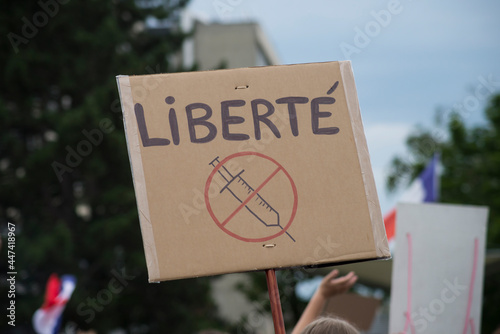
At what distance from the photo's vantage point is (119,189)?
60.8 ft

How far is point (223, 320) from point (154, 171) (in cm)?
2246

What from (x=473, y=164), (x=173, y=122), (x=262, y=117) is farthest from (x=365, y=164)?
(x=473, y=164)

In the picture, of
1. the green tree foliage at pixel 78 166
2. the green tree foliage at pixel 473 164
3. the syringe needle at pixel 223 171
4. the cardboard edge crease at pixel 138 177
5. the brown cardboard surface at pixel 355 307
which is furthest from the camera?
the green tree foliage at pixel 473 164

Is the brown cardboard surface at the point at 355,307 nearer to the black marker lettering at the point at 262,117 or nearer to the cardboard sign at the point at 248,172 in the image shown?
the cardboard sign at the point at 248,172

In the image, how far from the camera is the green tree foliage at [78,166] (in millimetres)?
17797

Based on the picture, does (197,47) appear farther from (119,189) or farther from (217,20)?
(119,189)

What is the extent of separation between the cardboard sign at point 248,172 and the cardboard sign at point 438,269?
4.23ft

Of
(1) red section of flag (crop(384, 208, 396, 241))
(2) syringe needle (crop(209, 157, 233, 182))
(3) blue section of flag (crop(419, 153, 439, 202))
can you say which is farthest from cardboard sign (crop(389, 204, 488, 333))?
(3) blue section of flag (crop(419, 153, 439, 202))

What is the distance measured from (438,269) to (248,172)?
5.51 ft

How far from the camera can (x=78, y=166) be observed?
61.1 ft

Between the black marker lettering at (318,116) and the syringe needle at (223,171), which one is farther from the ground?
the black marker lettering at (318,116)

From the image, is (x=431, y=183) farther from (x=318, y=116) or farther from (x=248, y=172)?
(x=248, y=172)

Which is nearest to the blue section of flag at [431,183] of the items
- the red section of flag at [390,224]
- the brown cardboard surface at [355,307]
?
the red section of flag at [390,224]

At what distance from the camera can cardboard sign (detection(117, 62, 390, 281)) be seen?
2.24m
